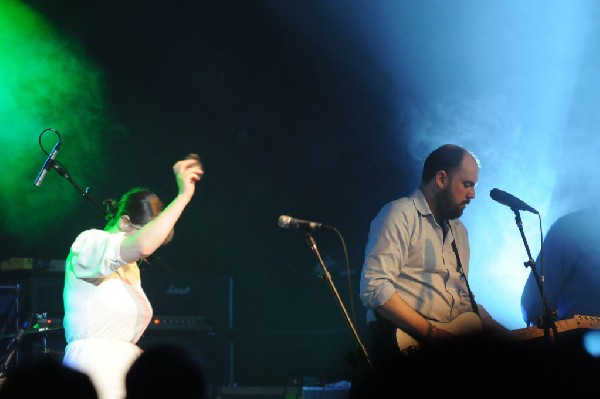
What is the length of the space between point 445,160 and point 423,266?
0.64m

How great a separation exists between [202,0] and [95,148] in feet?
5.86

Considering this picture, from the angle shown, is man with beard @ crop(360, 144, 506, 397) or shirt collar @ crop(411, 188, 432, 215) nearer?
man with beard @ crop(360, 144, 506, 397)

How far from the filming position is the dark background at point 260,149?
284 inches

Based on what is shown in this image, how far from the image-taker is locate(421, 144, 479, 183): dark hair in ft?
14.3

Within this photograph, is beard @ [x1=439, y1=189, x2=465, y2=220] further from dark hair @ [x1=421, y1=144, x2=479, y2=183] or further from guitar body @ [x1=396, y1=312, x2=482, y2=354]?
guitar body @ [x1=396, y1=312, x2=482, y2=354]

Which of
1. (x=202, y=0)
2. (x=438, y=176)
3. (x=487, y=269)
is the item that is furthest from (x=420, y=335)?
(x=202, y=0)

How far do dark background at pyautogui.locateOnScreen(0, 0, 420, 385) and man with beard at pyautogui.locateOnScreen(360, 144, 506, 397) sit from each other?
111 inches

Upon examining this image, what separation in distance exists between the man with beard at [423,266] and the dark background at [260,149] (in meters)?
2.82

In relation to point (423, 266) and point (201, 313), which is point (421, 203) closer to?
point (423, 266)

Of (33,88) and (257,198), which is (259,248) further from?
(33,88)

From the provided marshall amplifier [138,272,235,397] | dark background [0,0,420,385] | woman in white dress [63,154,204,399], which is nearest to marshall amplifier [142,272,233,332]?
marshall amplifier [138,272,235,397]

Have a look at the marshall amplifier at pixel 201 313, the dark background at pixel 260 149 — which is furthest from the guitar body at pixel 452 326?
the dark background at pixel 260 149

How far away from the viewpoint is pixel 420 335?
385cm

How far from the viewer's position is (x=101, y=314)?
352 cm
